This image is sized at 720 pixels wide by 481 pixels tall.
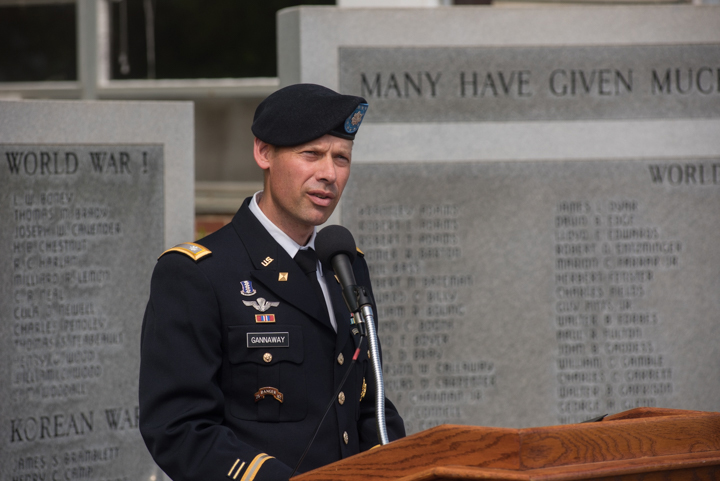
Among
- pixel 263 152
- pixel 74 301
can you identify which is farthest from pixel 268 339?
pixel 74 301

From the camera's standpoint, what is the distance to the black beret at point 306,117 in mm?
1789

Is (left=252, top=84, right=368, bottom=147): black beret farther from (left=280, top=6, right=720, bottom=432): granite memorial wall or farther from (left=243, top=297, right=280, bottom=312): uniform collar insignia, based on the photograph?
(left=280, top=6, right=720, bottom=432): granite memorial wall

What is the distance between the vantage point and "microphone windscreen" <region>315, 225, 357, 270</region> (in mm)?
1617

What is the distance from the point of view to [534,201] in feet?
12.3

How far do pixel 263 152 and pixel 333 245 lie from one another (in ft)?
1.26

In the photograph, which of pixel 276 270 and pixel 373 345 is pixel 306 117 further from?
pixel 373 345

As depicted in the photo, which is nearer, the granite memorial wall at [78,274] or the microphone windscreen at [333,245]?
the microphone windscreen at [333,245]

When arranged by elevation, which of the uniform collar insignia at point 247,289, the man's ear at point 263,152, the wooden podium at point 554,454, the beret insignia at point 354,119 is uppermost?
the beret insignia at point 354,119

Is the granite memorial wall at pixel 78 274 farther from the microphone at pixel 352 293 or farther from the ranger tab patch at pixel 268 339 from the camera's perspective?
the microphone at pixel 352 293

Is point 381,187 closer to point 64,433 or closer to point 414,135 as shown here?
point 414,135

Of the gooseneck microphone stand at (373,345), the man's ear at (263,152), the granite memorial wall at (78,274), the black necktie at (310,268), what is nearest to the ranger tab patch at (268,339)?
the black necktie at (310,268)

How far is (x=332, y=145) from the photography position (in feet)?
5.99

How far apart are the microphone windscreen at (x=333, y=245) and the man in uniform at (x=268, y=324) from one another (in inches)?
6.3

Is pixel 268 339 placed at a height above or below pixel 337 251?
below
